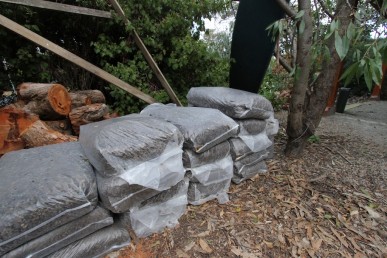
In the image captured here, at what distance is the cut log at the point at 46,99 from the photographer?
89.7 inches

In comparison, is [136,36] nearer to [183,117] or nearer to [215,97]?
[215,97]

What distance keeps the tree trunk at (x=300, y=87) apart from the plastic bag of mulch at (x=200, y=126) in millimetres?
711

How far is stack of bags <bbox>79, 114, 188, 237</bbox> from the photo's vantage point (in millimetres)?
1233

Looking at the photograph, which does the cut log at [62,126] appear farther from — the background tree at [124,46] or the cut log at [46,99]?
the background tree at [124,46]

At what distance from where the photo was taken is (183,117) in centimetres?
176

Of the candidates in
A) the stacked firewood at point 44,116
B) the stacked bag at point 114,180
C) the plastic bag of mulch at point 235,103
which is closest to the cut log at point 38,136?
the stacked firewood at point 44,116

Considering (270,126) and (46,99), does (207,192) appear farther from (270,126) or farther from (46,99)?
(46,99)

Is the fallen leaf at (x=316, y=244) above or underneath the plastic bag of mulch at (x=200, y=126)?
underneath

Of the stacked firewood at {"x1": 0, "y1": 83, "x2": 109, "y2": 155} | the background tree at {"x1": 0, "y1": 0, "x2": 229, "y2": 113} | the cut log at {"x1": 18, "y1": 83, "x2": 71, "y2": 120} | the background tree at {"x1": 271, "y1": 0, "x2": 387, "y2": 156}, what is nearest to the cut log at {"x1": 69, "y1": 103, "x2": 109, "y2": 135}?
the stacked firewood at {"x1": 0, "y1": 83, "x2": 109, "y2": 155}

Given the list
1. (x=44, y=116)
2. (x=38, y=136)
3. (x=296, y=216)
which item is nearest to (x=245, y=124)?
(x=296, y=216)

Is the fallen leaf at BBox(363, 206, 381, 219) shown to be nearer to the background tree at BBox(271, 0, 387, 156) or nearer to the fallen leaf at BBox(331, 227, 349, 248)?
the fallen leaf at BBox(331, 227, 349, 248)

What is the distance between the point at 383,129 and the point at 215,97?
3071 mm

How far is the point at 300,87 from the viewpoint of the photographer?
6.83 ft

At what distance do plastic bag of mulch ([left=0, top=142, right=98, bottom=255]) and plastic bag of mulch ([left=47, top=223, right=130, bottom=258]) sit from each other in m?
0.18
